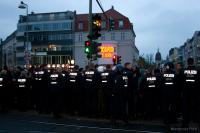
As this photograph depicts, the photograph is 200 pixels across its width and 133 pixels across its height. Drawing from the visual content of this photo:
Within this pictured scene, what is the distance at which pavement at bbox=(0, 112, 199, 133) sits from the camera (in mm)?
14039

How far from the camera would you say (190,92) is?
1469 cm

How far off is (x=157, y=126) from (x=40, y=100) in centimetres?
561

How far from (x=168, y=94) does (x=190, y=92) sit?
0.79 metres

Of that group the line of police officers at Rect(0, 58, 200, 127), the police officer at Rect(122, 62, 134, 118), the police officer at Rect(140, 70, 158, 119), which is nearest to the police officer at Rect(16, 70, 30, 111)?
the line of police officers at Rect(0, 58, 200, 127)

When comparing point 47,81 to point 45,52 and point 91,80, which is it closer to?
point 91,80

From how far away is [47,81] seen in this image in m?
18.3

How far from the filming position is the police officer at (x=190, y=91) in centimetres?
1452

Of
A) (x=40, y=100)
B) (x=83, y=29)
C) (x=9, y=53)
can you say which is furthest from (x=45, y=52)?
(x=40, y=100)

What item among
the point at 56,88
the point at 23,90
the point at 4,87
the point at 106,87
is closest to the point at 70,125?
the point at 106,87

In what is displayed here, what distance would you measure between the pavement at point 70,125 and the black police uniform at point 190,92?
55 cm

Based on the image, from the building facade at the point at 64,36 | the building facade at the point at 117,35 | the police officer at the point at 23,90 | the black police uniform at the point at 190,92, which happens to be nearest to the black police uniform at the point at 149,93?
the black police uniform at the point at 190,92

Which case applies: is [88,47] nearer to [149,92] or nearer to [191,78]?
[149,92]

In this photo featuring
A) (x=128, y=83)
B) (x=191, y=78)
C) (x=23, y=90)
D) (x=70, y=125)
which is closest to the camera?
(x=191, y=78)

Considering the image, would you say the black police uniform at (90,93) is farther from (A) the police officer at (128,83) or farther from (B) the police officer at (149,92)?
(B) the police officer at (149,92)
